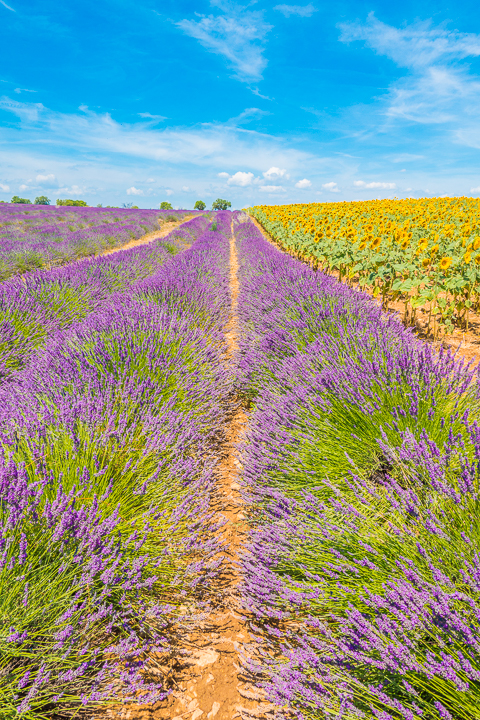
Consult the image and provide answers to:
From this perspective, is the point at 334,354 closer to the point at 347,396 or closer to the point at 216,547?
the point at 347,396

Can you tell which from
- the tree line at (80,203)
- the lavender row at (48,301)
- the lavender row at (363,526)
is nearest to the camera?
the lavender row at (363,526)

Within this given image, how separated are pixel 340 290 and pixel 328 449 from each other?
9.13ft

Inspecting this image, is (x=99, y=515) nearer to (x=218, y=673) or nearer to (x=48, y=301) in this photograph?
(x=218, y=673)

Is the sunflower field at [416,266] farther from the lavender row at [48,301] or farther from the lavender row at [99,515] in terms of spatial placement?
the lavender row at [48,301]

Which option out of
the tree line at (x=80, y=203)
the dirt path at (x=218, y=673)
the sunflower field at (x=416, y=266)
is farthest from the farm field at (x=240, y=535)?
the tree line at (x=80, y=203)

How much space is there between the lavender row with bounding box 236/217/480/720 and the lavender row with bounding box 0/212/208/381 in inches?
96.9

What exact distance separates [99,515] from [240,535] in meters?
1.08

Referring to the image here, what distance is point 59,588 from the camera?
117cm

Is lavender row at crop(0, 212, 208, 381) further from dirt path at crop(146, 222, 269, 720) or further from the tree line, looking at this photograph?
the tree line

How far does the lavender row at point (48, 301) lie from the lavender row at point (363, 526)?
2.46m

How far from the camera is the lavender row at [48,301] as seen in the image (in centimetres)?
363

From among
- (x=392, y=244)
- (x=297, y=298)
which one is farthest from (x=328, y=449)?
(x=392, y=244)

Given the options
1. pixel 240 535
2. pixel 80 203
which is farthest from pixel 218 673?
pixel 80 203

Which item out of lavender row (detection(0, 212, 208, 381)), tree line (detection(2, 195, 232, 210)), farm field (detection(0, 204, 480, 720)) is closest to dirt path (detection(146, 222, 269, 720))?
farm field (detection(0, 204, 480, 720))
